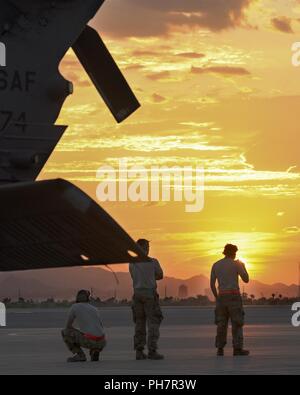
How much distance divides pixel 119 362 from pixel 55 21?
1429 cm

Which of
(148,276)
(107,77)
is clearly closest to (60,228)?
(107,77)

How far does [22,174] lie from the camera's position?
8523 mm

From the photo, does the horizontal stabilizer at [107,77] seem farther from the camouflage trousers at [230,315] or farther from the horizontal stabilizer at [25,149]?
the camouflage trousers at [230,315]

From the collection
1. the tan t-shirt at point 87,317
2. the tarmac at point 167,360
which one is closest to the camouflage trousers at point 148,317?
the tarmac at point 167,360

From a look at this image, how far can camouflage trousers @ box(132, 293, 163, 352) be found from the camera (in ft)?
74.9

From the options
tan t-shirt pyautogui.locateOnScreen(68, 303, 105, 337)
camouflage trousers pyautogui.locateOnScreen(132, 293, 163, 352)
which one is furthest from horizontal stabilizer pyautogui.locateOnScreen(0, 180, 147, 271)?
camouflage trousers pyautogui.locateOnScreen(132, 293, 163, 352)

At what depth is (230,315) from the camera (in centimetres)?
2436

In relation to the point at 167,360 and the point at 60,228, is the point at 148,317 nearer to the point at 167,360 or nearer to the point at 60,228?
the point at 167,360

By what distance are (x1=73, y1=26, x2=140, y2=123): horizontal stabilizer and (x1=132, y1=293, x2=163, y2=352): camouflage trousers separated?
13.4m

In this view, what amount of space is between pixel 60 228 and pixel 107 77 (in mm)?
2771

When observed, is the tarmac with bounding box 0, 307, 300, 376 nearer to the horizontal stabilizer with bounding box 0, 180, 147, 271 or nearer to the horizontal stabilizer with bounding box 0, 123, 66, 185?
the horizontal stabilizer with bounding box 0, 123, 66, 185

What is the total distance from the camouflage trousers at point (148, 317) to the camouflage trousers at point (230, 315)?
168 cm
